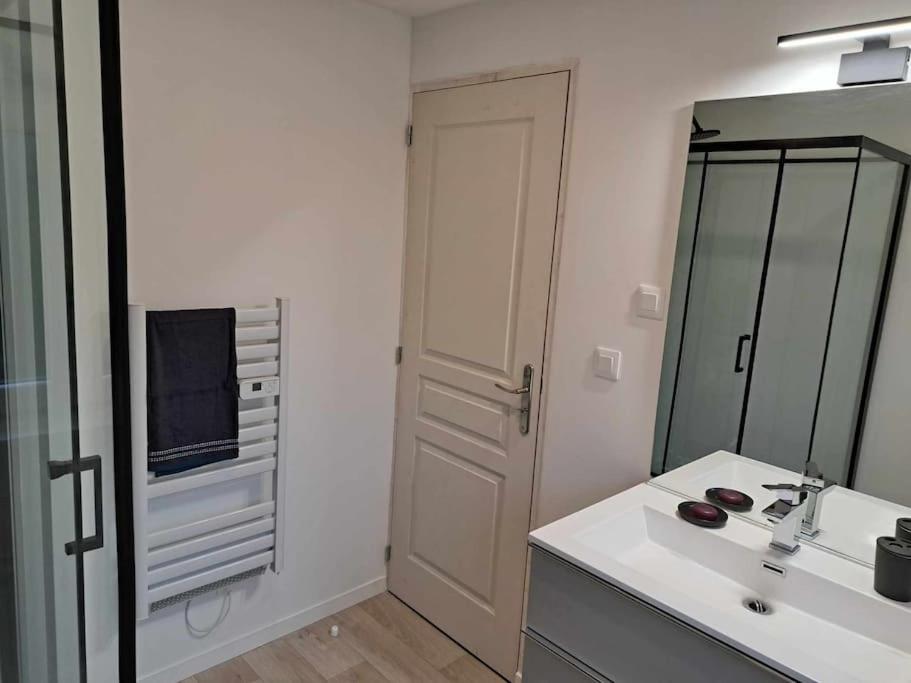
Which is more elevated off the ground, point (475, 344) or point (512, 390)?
point (475, 344)

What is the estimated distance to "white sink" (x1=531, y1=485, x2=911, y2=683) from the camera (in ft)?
4.37

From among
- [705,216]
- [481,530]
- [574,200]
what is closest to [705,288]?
[705,216]

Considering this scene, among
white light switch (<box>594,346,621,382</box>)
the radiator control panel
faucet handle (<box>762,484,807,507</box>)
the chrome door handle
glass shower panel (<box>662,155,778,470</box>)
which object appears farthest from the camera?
the chrome door handle

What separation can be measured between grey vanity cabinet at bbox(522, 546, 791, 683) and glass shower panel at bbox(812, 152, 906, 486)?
25.5 inches

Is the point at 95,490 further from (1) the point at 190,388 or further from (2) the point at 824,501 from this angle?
(2) the point at 824,501

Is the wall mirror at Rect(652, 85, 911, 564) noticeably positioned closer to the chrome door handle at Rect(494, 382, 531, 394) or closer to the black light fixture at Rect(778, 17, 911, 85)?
the black light fixture at Rect(778, 17, 911, 85)

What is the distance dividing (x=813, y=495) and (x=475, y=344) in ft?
4.09

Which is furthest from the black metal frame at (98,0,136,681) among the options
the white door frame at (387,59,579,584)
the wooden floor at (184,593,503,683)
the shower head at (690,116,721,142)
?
the shower head at (690,116,721,142)

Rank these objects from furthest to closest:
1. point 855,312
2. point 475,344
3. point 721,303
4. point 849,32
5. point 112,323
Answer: point 475,344 < point 721,303 < point 855,312 < point 849,32 < point 112,323

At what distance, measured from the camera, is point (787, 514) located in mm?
1689

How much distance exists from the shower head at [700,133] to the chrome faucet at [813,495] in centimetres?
92

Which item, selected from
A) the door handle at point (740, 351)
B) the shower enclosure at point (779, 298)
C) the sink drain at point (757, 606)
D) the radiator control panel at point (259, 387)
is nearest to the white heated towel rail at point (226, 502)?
the radiator control panel at point (259, 387)

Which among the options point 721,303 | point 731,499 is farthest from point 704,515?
point 721,303

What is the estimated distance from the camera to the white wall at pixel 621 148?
175 centimetres
